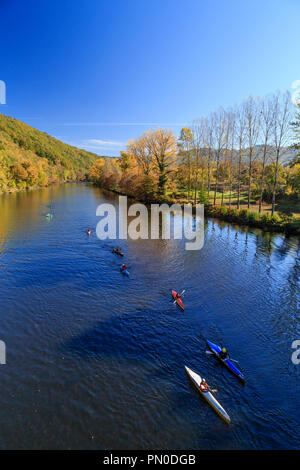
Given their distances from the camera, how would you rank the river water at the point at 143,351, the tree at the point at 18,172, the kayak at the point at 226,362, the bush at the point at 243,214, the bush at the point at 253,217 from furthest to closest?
the tree at the point at 18,172, the bush at the point at 243,214, the bush at the point at 253,217, the kayak at the point at 226,362, the river water at the point at 143,351

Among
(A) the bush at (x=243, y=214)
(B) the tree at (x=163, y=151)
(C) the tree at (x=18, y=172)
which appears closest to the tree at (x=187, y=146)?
(B) the tree at (x=163, y=151)

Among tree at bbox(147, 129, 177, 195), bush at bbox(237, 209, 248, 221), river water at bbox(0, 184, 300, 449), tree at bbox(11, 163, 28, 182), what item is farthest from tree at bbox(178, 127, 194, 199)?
tree at bbox(11, 163, 28, 182)

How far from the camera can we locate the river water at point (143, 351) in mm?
9922

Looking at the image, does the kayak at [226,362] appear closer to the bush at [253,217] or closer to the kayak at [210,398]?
the kayak at [210,398]

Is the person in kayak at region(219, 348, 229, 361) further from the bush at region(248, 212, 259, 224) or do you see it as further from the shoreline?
the bush at region(248, 212, 259, 224)

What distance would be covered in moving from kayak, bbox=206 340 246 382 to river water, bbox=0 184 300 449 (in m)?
0.41

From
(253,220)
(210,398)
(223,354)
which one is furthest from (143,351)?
(253,220)

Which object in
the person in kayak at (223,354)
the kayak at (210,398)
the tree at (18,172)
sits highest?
the tree at (18,172)

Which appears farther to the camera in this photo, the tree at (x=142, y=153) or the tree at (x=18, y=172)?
the tree at (x=18, y=172)

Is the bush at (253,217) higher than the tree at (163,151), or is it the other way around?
the tree at (163,151)

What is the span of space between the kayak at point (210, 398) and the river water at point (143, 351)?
1.03 ft

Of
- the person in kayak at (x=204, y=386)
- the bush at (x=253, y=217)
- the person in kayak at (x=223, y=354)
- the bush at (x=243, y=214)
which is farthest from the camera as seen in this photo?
the bush at (x=243, y=214)

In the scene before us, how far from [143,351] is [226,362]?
4902mm
